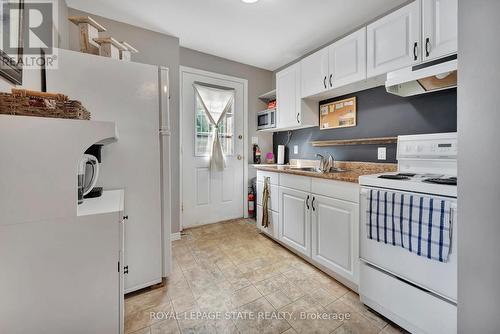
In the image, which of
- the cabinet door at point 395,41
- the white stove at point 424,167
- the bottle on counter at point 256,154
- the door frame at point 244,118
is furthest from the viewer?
the bottle on counter at point 256,154

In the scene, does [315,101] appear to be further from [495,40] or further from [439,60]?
[495,40]

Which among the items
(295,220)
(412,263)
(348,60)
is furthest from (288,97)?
(412,263)

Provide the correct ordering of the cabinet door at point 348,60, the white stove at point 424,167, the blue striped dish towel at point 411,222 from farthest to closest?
1. the cabinet door at point 348,60
2. the white stove at point 424,167
3. the blue striped dish towel at point 411,222

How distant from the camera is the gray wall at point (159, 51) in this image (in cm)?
210

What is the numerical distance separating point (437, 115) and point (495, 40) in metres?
1.50

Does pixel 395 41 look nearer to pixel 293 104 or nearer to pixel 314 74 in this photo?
pixel 314 74

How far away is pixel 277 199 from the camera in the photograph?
2328 mm

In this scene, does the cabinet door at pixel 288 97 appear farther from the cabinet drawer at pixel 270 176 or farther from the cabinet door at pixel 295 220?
the cabinet door at pixel 295 220

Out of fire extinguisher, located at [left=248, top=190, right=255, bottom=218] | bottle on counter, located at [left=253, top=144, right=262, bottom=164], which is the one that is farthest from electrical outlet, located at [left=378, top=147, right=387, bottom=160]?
fire extinguisher, located at [left=248, top=190, right=255, bottom=218]

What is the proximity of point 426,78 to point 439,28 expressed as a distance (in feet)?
1.03

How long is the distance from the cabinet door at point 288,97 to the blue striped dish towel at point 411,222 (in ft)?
4.83

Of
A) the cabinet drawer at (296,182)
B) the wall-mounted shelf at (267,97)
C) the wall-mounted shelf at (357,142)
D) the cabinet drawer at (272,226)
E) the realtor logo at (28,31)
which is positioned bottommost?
the cabinet drawer at (272,226)

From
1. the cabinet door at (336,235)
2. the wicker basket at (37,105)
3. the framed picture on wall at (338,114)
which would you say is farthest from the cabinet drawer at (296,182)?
the wicker basket at (37,105)

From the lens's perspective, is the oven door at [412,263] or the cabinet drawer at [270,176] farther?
the cabinet drawer at [270,176]
